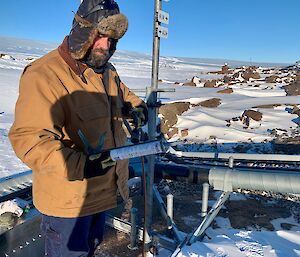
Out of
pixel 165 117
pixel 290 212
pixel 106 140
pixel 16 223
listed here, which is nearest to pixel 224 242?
pixel 106 140

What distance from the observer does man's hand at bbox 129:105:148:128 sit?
244 cm

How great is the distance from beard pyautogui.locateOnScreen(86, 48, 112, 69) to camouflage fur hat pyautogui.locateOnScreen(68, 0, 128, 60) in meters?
0.05

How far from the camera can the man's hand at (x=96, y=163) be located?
1.67 meters

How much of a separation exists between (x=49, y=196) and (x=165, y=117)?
8.00 m

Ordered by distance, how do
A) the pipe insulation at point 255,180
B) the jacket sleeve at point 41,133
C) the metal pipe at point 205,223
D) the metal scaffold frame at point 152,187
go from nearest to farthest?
the jacket sleeve at point 41,133 < the pipe insulation at point 255,180 < the metal scaffold frame at point 152,187 < the metal pipe at point 205,223

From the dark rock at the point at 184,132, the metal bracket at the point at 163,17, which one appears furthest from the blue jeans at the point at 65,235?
the dark rock at the point at 184,132

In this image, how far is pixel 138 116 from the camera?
8.02 feet

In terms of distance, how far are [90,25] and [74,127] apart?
0.61 metres

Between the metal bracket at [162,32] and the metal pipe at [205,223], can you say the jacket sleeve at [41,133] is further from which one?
the metal pipe at [205,223]

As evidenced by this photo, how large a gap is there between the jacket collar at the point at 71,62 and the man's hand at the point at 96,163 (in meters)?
0.54

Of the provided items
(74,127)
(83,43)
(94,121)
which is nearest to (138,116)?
(94,121)

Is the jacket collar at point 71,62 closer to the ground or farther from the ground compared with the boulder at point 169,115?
farther from the ground

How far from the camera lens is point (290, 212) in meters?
4.55

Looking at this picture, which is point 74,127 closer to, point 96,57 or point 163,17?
point 96,57
